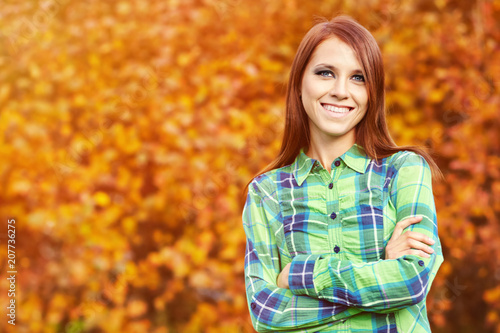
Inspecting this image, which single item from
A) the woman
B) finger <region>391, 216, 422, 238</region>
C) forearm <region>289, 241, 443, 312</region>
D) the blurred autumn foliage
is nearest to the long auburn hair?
the woman

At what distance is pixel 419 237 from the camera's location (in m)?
1.54

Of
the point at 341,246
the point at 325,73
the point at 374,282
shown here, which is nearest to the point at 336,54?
the point at 325,73

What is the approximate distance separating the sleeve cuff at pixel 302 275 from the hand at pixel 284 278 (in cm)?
3

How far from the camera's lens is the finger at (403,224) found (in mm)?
1570

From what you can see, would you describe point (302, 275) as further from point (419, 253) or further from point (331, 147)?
point (331, 147)

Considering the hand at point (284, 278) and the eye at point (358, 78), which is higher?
the eye at point (358, 78)

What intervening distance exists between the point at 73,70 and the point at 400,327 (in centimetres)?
305

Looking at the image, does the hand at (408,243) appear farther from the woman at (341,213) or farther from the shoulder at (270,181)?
the shoulder at (270,181)

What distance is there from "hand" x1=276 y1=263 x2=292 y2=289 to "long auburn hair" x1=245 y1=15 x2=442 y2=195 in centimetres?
39

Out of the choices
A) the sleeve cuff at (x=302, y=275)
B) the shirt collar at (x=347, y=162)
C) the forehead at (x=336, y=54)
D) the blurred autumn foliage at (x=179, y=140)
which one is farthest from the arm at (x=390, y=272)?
the blurred autumn foliage at (x=179, y=140)

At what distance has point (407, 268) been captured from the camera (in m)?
1.50

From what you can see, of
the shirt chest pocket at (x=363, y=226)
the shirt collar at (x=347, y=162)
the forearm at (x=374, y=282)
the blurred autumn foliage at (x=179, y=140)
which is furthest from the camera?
the blurred autumn foliage at (x=179, y=140)

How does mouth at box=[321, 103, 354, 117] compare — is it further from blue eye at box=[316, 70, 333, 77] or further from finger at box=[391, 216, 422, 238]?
finger at box=[391, 216, 422, 238]

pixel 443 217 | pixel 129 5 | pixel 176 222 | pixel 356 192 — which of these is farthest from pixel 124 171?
pixel 356 192
